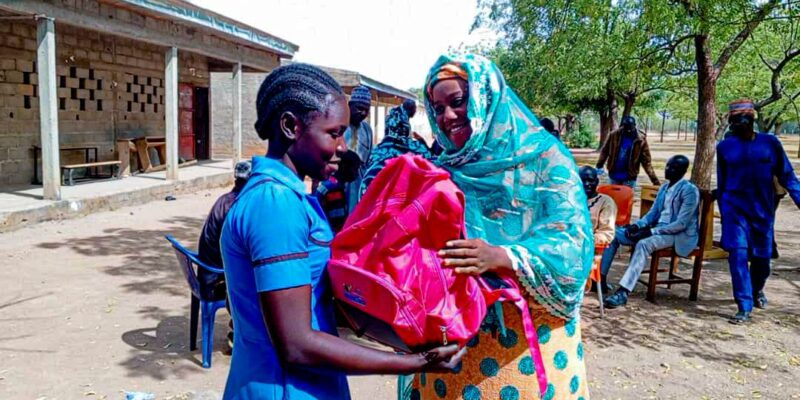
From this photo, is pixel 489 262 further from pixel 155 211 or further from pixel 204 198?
pixel 204 198

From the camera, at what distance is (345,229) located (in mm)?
1464

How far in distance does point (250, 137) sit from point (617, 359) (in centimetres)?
1815

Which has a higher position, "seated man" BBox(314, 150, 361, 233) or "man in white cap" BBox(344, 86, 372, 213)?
"man in white cap" BBox(344, 86, 372, 213)

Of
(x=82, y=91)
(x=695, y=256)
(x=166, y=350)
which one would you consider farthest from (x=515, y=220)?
(x=82, y=91)

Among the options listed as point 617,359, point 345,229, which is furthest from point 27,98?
point 345,229

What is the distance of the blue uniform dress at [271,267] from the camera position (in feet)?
3.99

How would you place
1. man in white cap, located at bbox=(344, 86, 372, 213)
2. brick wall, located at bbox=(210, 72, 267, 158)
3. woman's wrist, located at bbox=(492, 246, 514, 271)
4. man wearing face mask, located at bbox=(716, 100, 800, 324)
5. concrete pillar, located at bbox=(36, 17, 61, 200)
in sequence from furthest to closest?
brick wall, located at bbox=(210, 72, 267, 158) → concrete pillar, located at bbox=(36, 17, 61, 200) → man in white cap, located at bbox=(344, 86, 372, 213) → man wearing face mask, located at bbox=(716, 100, 800, 324) → woman's wrist, located at bbox=(492, 246, 514, 271)

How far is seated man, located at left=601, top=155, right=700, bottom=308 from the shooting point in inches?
230

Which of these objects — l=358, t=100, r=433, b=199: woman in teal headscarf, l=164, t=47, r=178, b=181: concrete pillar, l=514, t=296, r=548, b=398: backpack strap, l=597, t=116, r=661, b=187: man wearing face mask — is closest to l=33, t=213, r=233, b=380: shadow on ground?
l=358, t=100, r=433, b=199: woman in teal headscarf

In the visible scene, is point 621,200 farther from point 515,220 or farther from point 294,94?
point 294,94

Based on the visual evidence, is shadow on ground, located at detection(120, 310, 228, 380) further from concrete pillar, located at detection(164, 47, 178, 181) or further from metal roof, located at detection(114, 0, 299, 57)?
concrete pillar, located at detection(164, 47, 178, 181)

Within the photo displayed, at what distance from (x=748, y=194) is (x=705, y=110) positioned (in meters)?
3.96

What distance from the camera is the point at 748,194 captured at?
5.43 meters

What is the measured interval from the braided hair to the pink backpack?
292 mm
